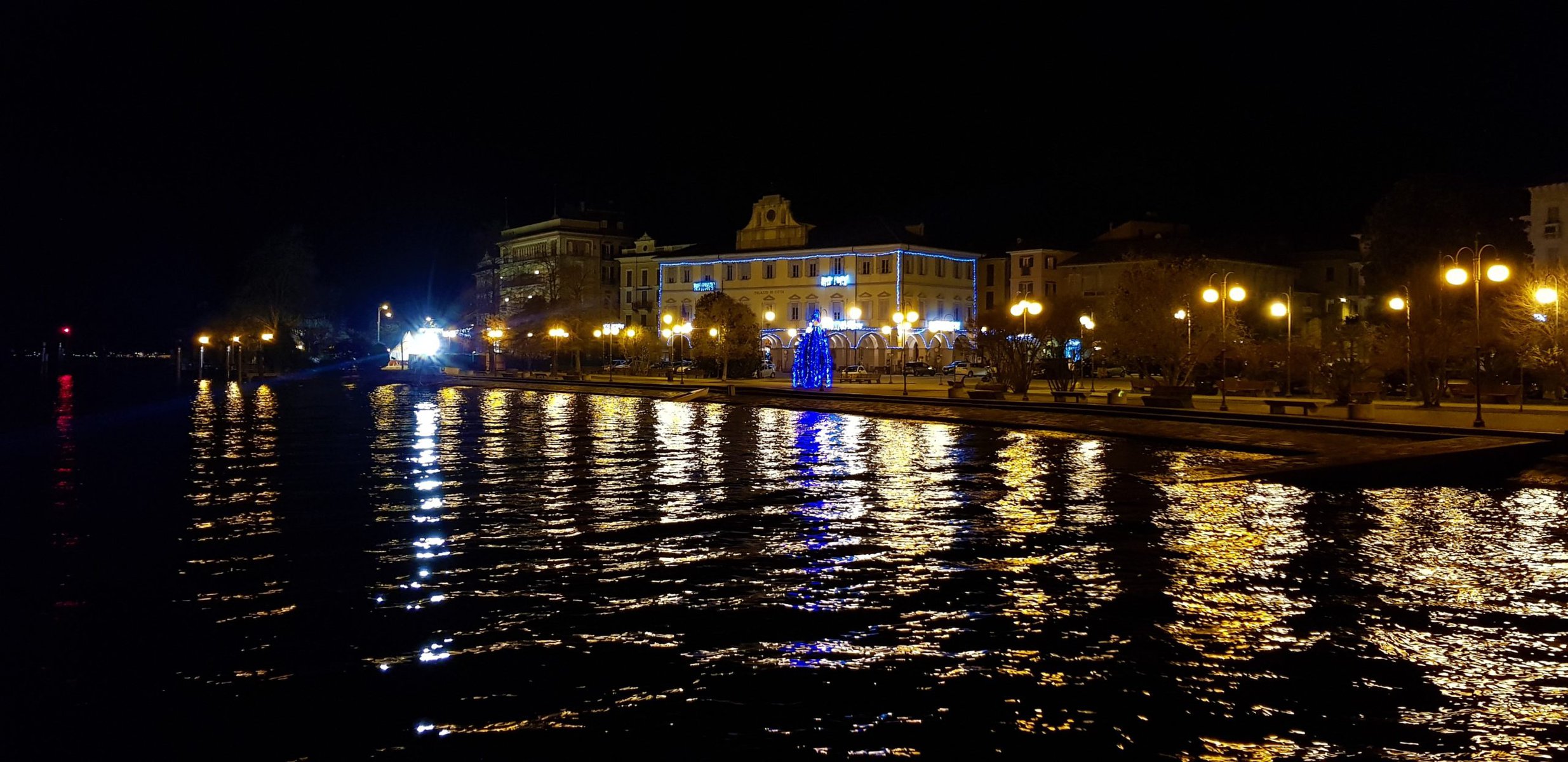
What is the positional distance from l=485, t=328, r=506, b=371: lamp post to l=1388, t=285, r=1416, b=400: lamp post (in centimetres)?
5477

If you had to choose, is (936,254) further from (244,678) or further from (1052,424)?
(244,678)

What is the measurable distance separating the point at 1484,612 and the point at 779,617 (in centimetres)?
551

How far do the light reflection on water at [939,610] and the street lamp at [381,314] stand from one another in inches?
5254

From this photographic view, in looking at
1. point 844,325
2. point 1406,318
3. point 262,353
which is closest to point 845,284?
point 844,325

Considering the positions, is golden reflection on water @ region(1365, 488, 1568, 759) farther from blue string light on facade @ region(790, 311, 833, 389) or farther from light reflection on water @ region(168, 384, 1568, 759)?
blue string light on facade @ region(790, 311, 833, 389)

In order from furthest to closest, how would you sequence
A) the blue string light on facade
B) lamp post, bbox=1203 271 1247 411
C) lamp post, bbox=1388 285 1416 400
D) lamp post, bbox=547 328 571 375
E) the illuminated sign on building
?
the illuminated sign on building
lamp post, bbox=547 328 571 375
the blue string light on facade
lamp post, bbox=1388 285 1416 400
lamp post, bbox=1203 271 1247 411

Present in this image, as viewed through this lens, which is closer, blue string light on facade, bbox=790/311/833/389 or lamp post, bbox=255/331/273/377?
blue string light on facade, bbox=790/311/833/389

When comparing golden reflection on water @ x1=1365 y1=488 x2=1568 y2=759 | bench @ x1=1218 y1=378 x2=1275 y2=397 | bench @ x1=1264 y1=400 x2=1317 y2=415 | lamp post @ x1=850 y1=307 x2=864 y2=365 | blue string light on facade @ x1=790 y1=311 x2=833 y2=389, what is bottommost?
golden reflection on water @ x1=1365 y1=488 x2=1568 y2=759

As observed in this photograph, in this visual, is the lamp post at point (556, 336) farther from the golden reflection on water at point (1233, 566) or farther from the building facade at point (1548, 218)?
the golden reflection on water at point (1233, 566)

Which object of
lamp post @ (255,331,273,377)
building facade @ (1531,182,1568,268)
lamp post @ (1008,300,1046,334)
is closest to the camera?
lamp post @ (1008,300,1046,334)

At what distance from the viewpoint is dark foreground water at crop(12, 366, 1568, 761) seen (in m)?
6.59

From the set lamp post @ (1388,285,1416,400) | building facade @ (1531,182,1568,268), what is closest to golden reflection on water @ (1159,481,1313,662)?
lamp post @ (1388,285,1416,400)

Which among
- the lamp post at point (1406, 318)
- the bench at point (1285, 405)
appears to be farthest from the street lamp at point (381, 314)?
the bench at point (1285, 405)

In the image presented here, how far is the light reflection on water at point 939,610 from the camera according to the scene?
6.73 meters
